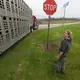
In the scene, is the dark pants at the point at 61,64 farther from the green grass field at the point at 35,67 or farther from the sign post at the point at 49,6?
the sign post at the point at 49,6

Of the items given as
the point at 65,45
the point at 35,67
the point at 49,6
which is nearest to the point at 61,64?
the point at 65,45

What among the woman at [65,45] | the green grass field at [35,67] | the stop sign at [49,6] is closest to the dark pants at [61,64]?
the woman at [65,45]

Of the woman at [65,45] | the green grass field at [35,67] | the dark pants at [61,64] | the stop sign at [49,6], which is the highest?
the stop sign at [49,6]

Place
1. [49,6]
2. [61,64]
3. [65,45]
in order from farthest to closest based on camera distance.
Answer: [49,6], [61,64], [65,45]

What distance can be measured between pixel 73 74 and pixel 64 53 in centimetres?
104

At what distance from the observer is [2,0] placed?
7895 mm

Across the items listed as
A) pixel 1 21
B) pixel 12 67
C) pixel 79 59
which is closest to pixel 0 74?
pixel 12 67

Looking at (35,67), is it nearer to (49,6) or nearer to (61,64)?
(61,64)

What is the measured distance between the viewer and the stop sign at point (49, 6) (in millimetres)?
9422

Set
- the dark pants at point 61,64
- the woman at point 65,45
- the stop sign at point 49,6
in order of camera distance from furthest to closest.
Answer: the stop sign at point 49,6
the dark pants at point 61,64
the woman at point 65,45

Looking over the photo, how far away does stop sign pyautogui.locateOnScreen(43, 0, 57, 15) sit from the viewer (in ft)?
30.9

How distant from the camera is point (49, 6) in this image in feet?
31.1

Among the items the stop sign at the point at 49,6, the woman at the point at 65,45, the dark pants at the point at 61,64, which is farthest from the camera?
the stop sign at the point at 49,6

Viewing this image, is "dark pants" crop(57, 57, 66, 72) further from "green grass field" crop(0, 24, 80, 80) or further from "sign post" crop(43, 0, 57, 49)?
"sign post" crop(43, 0, 57, 49)
